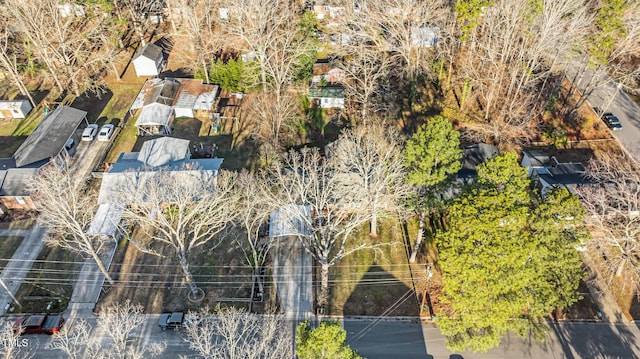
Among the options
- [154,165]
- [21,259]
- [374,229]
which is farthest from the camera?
[154,165]

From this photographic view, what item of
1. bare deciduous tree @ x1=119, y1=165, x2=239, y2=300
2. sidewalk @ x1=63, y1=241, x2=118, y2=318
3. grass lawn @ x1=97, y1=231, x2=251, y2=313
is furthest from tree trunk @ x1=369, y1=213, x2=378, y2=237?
sidewalk @ x1=63, y1=241, x2=118, y2=318

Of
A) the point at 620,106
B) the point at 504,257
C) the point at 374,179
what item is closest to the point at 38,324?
the point at 374,179

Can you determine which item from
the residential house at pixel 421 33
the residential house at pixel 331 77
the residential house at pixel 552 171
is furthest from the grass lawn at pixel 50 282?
the residential house at pixel 421 33

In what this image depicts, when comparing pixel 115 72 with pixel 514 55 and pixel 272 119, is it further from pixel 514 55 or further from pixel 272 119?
pixel 514 55

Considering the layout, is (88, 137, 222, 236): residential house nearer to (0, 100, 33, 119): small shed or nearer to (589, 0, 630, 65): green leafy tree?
(0, 100, 33, 119): small shed

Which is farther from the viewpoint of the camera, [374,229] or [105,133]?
[105,133]

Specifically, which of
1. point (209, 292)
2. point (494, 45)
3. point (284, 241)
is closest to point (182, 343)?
point (209, 292)

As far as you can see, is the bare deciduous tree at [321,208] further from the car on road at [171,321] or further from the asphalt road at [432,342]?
the car on road at [171,321]
